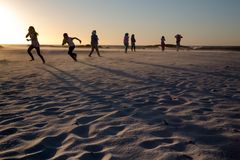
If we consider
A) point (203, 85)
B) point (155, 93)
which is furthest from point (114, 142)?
point (203, 85)

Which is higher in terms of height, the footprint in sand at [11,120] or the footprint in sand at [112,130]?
the footprint in sand at [112,130]

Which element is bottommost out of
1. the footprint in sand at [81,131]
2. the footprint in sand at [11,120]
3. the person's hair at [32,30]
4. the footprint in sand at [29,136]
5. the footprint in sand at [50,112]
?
the footprint in sand at [11,120]

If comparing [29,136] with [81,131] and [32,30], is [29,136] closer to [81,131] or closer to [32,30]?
[81,131]

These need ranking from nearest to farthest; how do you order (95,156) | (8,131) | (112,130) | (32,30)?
(95,156) → (112,130) → (8,131) → (32,30)

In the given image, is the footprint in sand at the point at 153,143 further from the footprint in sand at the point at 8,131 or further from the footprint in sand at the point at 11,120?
the footprint in sand at the point at 11,120

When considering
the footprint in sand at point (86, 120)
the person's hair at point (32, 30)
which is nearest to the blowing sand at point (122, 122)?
the footprint in sand at point (86, 120)

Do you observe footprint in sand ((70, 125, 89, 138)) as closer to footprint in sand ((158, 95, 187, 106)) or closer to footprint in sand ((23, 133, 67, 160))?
footprint in sand ((23, 133, 67, 160))

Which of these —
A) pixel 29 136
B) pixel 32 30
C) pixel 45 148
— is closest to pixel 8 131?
pixel 29 136

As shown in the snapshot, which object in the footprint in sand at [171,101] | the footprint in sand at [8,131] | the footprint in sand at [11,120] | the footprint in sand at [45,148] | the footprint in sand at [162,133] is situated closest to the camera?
the footprint in sand at [45,148]

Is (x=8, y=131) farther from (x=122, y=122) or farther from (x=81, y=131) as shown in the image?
(x=122, y=122)

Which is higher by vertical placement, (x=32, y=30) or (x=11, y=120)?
(x=32, y=30)

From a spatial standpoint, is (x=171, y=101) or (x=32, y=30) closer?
(x=171, y=101)

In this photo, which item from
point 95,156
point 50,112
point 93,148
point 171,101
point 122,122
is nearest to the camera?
point 95,156

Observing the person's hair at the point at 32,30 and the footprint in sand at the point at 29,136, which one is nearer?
the footprint in sand at the point at 29,136
